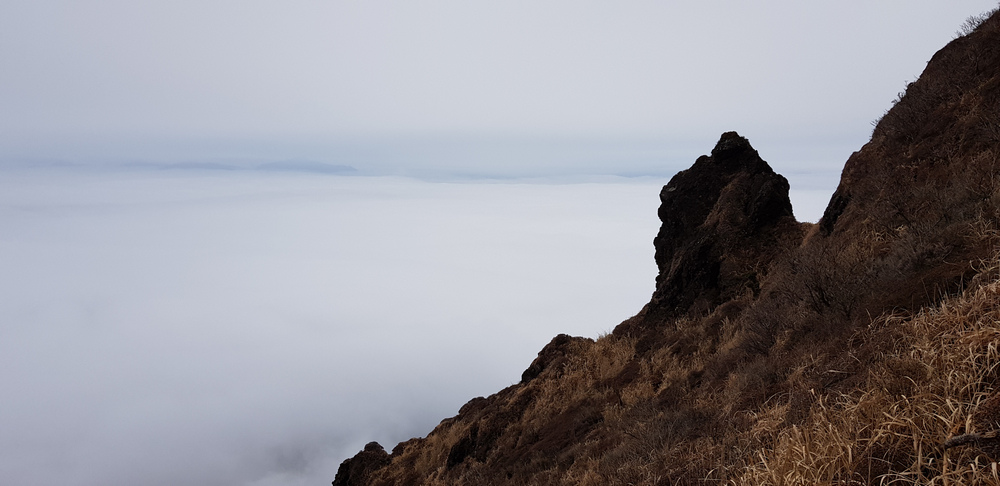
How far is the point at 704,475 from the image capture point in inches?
235

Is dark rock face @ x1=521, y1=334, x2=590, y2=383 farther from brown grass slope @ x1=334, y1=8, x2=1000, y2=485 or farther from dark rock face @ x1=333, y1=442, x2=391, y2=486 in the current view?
dark rock face @ x1=333, y1=442, x2=391, y2=486

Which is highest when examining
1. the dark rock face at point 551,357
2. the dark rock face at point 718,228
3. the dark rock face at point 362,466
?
the dark rock face at point 718,228

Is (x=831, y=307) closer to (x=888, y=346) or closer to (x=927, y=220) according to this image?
(x=927, y=220)

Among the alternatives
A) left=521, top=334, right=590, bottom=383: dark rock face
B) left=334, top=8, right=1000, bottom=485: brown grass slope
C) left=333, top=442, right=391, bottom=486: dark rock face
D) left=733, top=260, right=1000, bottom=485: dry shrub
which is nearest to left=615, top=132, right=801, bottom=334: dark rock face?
left=334, top=8, right=1000, bottom=485: brown grass slope

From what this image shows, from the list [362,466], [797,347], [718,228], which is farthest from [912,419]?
[362,466]

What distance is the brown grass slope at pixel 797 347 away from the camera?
177 inches

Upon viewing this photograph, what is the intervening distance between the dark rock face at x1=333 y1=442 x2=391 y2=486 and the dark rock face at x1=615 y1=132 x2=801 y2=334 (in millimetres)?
8936

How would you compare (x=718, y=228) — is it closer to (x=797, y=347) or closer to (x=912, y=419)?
(x=797, y=347)

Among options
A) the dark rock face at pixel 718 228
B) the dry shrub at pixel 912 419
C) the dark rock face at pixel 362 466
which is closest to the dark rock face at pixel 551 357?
the dark rock face at pixel 718 228

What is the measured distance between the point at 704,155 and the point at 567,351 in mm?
7997

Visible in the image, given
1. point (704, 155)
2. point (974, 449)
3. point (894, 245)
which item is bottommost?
point (974, 449)

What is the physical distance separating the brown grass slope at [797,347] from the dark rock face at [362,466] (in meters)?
0.09

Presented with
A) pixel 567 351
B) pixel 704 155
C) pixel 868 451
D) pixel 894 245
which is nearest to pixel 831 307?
pixel 894 245

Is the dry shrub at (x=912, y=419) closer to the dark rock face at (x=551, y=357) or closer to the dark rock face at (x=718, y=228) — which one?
the dark rock face at (x=718, y=228)
